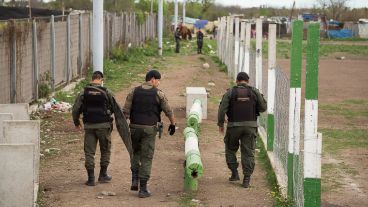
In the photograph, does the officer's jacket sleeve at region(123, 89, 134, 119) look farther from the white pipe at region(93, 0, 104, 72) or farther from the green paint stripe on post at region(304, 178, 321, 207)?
the white pipe at region(93, 0, 104, 72)

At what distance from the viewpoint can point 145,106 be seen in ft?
34.4

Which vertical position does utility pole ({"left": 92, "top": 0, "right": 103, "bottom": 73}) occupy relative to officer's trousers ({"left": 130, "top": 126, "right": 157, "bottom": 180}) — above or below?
above

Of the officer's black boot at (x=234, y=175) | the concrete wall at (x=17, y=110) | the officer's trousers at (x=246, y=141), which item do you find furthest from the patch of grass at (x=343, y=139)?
the concrete wall at (x=17, y=110)

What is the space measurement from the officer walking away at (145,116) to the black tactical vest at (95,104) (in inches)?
14.4

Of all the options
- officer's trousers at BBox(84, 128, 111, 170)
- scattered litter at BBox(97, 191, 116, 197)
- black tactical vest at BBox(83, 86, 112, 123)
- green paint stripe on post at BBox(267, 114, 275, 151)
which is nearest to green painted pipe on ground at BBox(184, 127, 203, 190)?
scattered litter at BBox(97, 191, 116, 197)

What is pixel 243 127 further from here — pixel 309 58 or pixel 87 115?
pixel 309 58

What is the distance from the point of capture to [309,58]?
7883 mm

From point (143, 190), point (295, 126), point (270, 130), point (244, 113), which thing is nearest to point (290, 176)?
point (295, 126)

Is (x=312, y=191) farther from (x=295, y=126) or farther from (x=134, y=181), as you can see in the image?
(x=134, y=181)

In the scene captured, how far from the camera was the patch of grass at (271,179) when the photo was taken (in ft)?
33.3

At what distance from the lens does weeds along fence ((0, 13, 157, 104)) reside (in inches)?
649

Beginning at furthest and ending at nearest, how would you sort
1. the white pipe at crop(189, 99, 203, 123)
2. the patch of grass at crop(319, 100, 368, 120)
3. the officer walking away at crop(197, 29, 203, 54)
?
1. the officer walking away at crop(197, 29, 203, 54)
2. the patch of grass at crop(319, 100, 368, 120)
3. the white pipe at crop(189, 99, 203, 123)

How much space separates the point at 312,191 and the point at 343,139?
28.4ft

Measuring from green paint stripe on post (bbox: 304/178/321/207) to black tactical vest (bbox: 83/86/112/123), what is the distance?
145 inches
